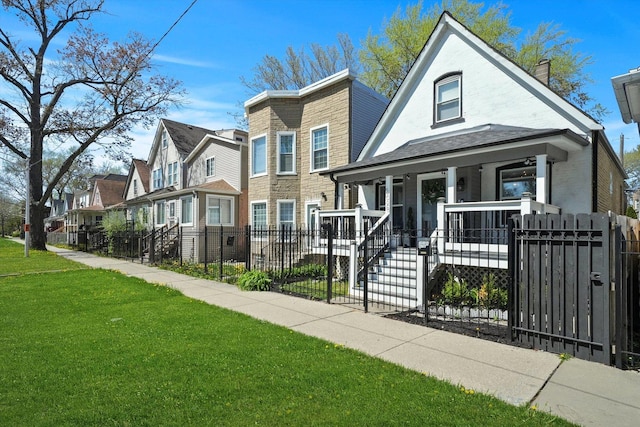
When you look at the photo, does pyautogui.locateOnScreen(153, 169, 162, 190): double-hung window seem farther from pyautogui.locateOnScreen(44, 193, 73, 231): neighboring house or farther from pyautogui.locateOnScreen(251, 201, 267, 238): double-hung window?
pyautogui.locateOnScreen(44, 193, 73, 231): neighboring house

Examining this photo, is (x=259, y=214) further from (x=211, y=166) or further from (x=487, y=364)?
(x=487, y=364)

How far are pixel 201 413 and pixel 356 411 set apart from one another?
146 cm

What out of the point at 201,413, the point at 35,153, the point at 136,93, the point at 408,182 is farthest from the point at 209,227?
the point at 201,413

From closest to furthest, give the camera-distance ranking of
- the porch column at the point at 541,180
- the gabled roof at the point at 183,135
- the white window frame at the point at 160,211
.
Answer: the porch column at the point at 541,180
the white window frame at the point at 160,211
the gabled roof at the point at 183,135

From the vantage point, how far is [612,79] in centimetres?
583

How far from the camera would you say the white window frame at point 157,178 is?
89.1ft

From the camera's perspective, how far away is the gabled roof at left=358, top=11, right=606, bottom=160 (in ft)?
30.3

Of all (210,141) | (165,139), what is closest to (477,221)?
(210,141)

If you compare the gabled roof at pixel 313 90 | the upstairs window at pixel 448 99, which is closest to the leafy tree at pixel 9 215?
the gabled roof at pixel 313 90

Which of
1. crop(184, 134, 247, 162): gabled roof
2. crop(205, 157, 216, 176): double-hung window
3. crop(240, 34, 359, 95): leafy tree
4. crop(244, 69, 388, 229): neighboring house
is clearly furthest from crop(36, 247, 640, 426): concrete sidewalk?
crop(240, 34, 359, 95): leafy tree

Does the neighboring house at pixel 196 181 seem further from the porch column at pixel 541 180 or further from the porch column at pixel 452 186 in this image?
the porch column at pixel 541 180

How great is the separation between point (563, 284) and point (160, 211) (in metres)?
23.2

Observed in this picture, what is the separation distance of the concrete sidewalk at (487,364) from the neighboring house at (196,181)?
449 inches

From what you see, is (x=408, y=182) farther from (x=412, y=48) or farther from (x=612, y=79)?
(x=412, y=48)
